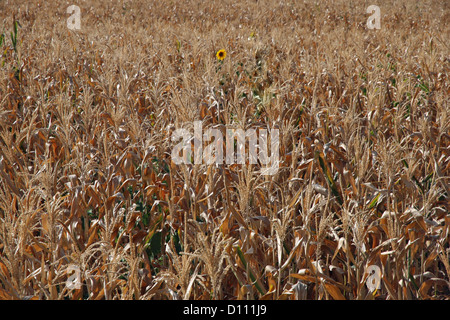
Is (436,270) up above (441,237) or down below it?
below

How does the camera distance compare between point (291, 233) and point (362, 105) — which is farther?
point (362, 105)

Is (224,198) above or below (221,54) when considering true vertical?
below

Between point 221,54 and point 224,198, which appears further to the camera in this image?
point 221,54

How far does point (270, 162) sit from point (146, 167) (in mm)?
724

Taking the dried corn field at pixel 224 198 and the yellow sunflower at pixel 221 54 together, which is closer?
the dried corn field at pixel 224 198

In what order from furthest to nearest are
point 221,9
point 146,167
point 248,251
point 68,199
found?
point 221,9 → point 146,167 → point 68,199 → point 248,251

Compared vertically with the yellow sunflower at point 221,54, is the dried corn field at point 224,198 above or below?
below

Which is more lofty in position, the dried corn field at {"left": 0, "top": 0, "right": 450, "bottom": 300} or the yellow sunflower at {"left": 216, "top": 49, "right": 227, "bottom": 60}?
the yellow sunflower at {"left": 216, "top": 49, "right": 227, "bottom": 60}

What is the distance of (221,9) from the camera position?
482 inches

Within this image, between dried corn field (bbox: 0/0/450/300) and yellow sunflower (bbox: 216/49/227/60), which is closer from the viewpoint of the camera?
dried corn field (bbox: 0/0/450/300)
